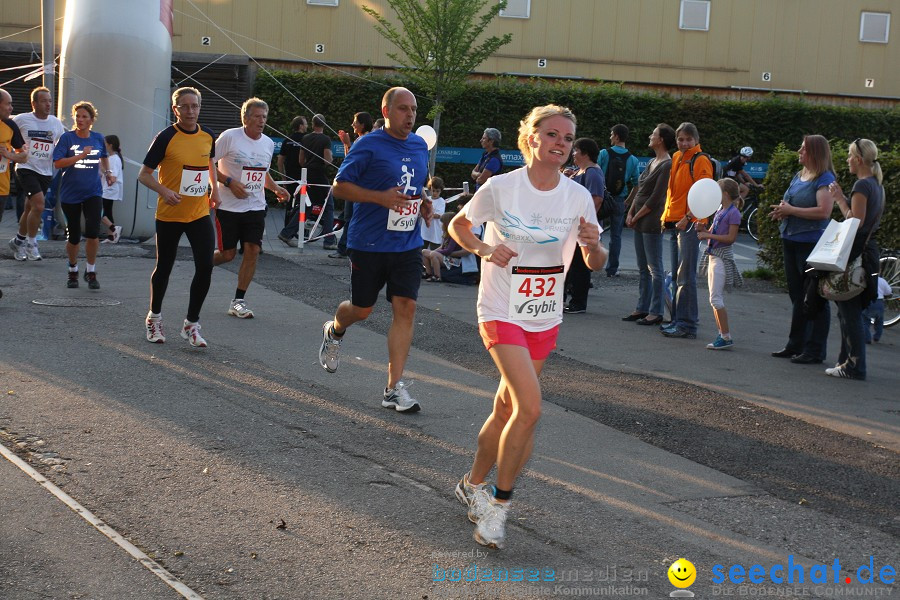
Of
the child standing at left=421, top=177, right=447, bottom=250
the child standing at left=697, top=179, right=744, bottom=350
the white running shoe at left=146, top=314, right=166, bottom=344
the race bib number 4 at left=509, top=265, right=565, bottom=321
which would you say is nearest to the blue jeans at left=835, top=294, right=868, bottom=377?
the child standing at left=697, top=179, right=744, bottom=350

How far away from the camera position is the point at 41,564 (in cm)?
432

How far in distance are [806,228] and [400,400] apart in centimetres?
451

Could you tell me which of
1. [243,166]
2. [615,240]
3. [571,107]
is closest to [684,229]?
[243,166]

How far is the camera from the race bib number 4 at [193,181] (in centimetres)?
888

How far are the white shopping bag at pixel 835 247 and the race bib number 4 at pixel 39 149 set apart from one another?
9.48 metres

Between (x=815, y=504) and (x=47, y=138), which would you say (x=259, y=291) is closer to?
(x=47, y=138)

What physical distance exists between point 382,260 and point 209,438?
1.72 m

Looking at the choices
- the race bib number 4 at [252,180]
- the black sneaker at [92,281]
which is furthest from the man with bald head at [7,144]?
the race bib number 4 at [252,180]

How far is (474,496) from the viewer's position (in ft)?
16.2

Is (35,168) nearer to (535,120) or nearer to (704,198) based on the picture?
(704,198)

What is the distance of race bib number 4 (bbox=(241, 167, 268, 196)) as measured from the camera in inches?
402

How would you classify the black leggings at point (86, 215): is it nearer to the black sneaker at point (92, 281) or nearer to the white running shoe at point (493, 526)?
the black sneaker at point (92, 281)

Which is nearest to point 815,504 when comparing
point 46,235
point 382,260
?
point 382,260

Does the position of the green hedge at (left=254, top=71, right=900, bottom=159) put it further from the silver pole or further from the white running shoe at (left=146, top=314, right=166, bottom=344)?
the white running shoe at (left=146, top=314, right=166, bottom=344)
